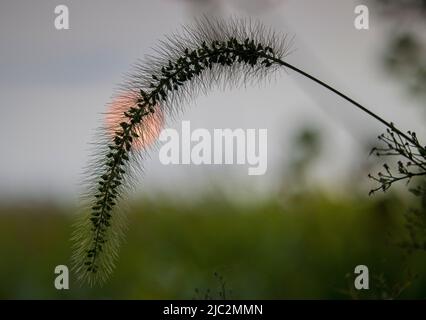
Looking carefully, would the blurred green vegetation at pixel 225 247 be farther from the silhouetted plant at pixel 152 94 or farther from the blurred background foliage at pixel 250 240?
the silhouetted plant at pixel 152 94

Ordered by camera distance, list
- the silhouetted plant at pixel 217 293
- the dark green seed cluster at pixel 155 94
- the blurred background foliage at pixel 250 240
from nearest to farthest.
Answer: the dark green seed cluster at pixel 155 94 < the silhouetted plant at pixel 217 293 < the blurred background foliage at pixel 250 240

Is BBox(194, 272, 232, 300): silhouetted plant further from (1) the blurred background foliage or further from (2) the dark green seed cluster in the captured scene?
(2) the dark green seed cluster

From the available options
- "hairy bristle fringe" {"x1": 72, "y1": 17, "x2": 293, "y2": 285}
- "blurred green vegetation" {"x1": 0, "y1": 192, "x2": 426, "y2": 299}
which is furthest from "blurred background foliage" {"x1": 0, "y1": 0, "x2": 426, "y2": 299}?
"hairy bristle fringe" {"x1": 72, "y1": 17, "x2": 293, "y2": 285}

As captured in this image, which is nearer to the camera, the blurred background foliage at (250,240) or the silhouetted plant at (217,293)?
the silhouetted plant at (217,293)

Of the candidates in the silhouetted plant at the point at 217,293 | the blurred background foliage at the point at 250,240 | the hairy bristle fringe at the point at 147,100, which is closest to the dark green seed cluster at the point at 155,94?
the hairy bristle fringe at the point at 147,100

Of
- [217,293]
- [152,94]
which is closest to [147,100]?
[152,94]

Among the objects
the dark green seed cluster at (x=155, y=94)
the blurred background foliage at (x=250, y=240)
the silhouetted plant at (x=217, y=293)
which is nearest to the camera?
the dark green seed cluster at (x=155, y=94)

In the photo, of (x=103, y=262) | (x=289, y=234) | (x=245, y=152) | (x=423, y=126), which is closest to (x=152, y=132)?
(x=103, y=262)

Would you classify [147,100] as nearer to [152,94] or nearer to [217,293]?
[152,94]

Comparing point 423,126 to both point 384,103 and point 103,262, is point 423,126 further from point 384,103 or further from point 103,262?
point 103,262
